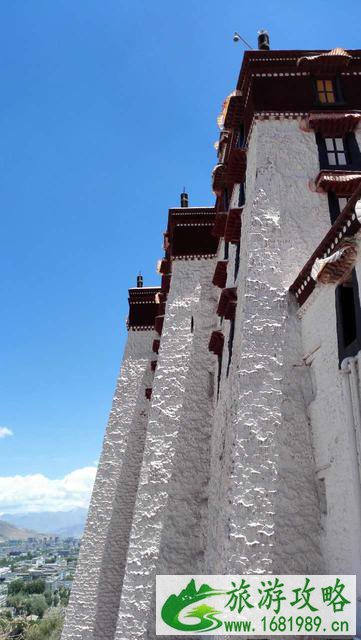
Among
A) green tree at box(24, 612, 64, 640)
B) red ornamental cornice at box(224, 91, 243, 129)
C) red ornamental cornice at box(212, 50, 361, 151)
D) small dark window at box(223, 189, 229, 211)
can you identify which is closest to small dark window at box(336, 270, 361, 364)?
red ornamental cornice at box(212, 50, 361, 151)

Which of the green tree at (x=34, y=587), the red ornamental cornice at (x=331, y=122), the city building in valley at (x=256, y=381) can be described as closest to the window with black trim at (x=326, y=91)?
the city building in valley at (x=256, y=381)

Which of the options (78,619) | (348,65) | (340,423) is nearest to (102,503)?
(78,619)

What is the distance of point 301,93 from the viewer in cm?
854

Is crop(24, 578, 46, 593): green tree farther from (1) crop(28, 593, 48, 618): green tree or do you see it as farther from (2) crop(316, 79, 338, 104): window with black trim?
(2) crop(316, 79, 338, 104): window with black trim

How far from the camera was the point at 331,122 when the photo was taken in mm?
8195

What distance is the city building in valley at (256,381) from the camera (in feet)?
18.0

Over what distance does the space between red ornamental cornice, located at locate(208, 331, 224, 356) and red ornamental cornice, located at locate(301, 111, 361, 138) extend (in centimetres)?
408

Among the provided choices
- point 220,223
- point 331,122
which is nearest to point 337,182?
point 331,122

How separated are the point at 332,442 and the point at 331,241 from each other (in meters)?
2.30

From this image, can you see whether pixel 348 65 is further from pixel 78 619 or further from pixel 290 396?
pixel 78 619

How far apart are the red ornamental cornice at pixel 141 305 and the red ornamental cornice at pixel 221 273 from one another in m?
5.91

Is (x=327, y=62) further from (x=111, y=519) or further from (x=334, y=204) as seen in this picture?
(x=111, y=519)

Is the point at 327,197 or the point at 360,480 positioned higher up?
the point at 327,197

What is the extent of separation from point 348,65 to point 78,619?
1365 centimetres
